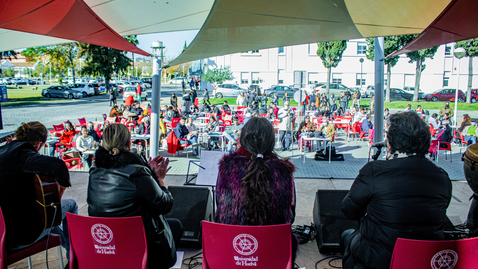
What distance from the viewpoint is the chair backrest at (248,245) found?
6.71 ft

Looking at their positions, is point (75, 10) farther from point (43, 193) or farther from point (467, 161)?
point (467, 161)

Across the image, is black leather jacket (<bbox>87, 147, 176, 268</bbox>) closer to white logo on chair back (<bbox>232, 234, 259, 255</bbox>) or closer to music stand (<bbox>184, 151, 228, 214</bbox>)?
white logo on chair back (<bbox>232, 234, 259, 255</bbox>)

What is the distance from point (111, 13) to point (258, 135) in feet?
12.8

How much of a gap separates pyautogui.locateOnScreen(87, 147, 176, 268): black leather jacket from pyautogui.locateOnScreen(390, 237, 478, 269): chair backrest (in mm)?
1557

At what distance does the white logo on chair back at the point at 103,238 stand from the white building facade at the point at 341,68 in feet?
121

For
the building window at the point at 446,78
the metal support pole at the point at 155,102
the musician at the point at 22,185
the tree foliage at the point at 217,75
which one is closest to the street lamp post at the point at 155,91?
the metal support pole at the point at 155,102

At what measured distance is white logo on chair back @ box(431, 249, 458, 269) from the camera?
194cm

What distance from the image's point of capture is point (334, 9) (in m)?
4.48

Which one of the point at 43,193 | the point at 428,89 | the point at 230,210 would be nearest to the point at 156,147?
the point at 43,193

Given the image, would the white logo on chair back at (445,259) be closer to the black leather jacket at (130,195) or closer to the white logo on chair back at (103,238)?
the black leather jacket at (130,195)

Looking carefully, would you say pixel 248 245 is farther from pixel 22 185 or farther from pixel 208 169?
pixel 208 169

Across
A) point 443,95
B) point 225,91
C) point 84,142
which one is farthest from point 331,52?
point 84,142

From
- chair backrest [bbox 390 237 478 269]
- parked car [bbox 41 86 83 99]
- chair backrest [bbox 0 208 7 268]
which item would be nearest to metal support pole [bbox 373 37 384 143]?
chair backrest [bbox 390 237 478 269]

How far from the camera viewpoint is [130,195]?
Answer: 229 centimetres
